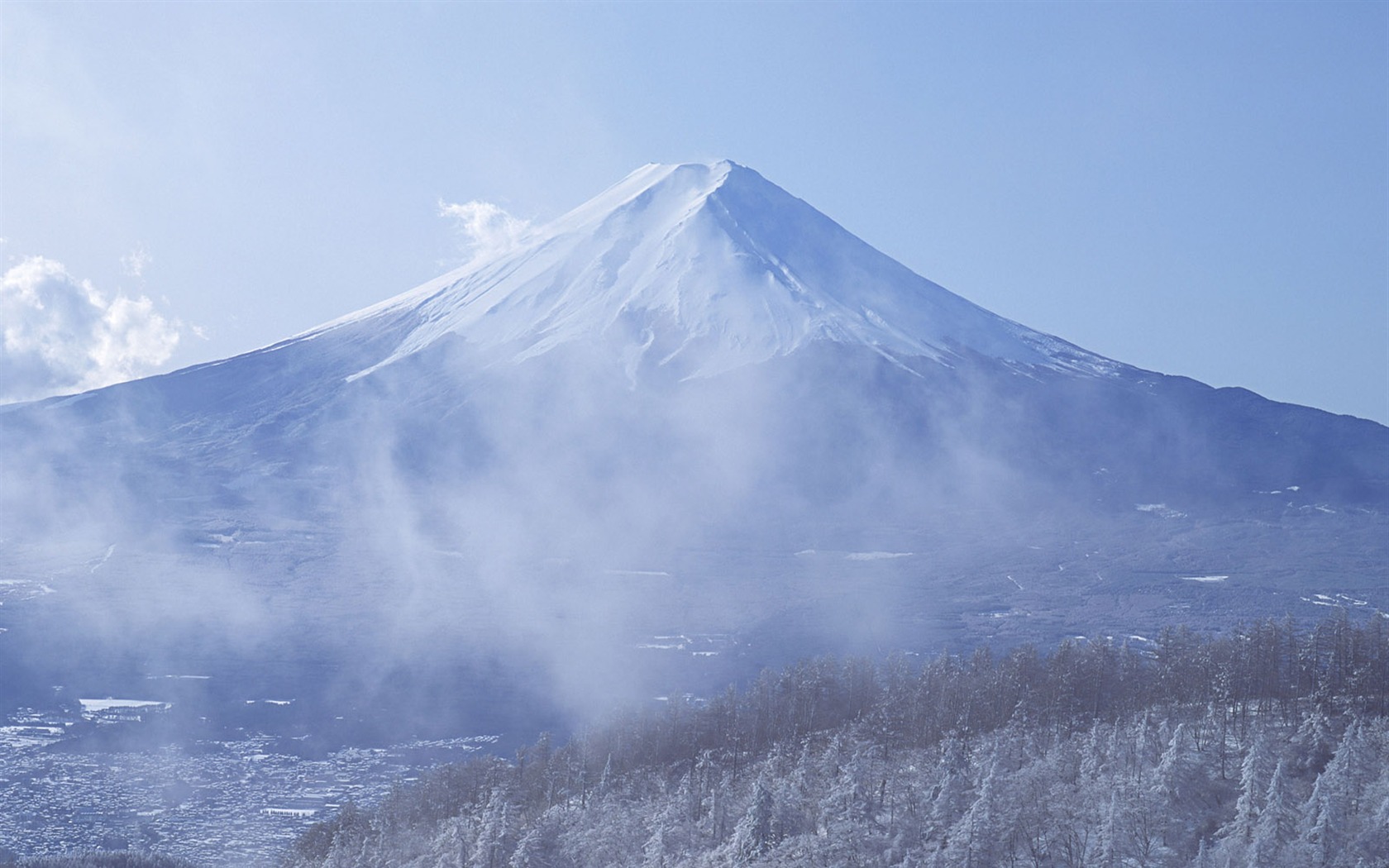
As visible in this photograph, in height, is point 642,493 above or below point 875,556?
above

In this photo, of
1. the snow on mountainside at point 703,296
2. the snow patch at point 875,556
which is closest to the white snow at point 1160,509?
the snow patch at point 875,556

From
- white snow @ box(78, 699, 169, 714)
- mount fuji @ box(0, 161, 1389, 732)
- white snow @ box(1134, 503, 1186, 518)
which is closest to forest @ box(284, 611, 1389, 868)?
mount fuji @ box(0, 161, 1389, 732)

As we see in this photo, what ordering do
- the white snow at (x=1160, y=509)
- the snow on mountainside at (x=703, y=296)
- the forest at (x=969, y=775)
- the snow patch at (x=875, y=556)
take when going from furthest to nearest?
the snow on mountainside at (x=703, y=296) < the white snow at (x=1160, y=509) < the snow patch at (x=875, y=556) < the forest at (x=969, y=775)

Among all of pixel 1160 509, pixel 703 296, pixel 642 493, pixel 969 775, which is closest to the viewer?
pixel 969 775

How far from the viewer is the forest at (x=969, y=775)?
25.5 metres

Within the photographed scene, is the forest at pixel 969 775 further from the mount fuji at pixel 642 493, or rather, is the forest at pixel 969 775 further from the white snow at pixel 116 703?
the white snow at pixel 116 703

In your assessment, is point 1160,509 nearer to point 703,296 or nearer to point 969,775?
point 703,296

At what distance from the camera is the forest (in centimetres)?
2548

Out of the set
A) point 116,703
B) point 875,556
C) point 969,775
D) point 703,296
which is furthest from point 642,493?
point 969,775

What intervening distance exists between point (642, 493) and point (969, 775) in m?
58.9

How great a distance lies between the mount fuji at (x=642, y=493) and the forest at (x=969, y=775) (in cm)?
1772

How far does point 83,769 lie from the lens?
4897cm

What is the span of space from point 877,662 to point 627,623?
53.9ft

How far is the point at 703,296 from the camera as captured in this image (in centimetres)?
10600
